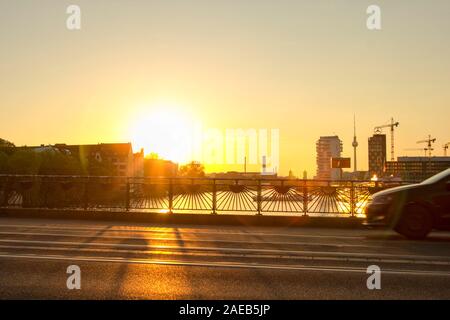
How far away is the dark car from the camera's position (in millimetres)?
12516

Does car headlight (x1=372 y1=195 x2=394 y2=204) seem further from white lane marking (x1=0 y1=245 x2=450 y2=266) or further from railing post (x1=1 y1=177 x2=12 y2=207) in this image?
railing post (x1=1 y1=177 x2=12 y2=207)

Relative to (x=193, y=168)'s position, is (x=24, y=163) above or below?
above

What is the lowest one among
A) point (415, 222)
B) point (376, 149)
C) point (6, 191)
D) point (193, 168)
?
point (415, 222)

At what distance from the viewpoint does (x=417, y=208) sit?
1274cm

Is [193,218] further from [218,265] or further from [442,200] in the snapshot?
[218,265]

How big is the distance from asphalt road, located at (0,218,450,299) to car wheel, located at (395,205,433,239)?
15.7 inches

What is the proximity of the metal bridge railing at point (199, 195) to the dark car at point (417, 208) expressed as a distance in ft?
18.7

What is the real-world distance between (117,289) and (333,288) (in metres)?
3.04

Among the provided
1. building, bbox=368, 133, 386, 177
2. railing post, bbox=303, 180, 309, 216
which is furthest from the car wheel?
building, bbox=368, 133, 386, 177

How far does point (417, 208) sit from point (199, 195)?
358 inches

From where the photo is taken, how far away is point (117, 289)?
6.73 m

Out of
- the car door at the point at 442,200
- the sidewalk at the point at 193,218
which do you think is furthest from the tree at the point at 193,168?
the car door at the point at 442,200

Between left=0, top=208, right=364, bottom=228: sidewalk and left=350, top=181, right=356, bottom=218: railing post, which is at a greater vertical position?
left=350, top=181, right=356, bottom=218: railing post

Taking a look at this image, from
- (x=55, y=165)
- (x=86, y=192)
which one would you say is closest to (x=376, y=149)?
(x=55, y=165)
